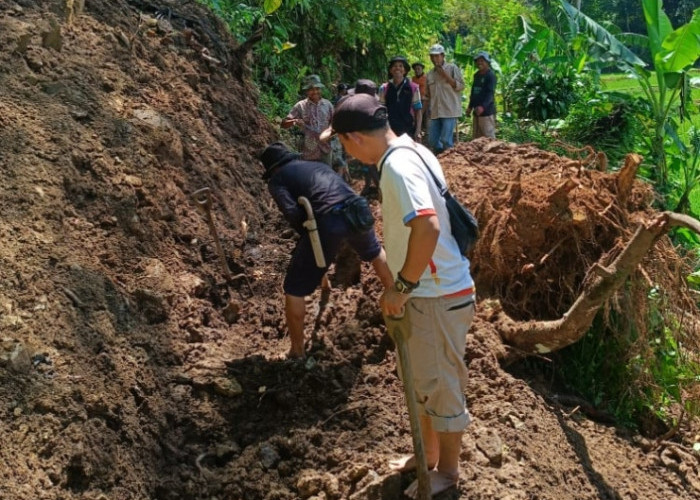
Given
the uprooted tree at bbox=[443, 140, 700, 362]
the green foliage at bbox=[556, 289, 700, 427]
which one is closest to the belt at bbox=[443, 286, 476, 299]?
the uprooted tree at bbox=[443, 140, 700, 362]

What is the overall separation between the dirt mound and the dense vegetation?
45 centimetres

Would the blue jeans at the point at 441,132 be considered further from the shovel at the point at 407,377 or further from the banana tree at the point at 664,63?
the shovel at the point at 407,377

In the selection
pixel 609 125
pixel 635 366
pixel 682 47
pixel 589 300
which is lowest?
pixel 635 366

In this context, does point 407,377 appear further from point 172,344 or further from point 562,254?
point 562,254

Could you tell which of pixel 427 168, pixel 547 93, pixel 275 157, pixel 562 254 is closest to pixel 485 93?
pixel 547 93

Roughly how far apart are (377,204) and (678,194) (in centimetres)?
455

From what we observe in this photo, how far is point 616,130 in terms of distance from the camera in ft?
34.9

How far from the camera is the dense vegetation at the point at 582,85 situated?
5043 mm

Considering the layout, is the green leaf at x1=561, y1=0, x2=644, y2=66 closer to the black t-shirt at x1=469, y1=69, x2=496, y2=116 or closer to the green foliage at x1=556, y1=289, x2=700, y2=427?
the black t-shirt at x1=469, y1=69, x2=496, y2=116

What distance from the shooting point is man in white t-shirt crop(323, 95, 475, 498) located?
9.57 feet

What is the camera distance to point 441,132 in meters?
10.3

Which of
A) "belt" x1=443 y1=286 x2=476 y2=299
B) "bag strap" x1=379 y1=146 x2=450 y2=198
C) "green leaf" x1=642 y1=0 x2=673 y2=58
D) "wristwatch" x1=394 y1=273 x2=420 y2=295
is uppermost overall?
Result: "green leaf" x1=642 y1=0 x2=673 y2=58

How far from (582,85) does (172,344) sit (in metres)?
11.4

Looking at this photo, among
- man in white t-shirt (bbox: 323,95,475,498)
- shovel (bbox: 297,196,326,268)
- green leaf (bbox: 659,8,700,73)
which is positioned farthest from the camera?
green leaf (bbox: 659,8,700,73)
